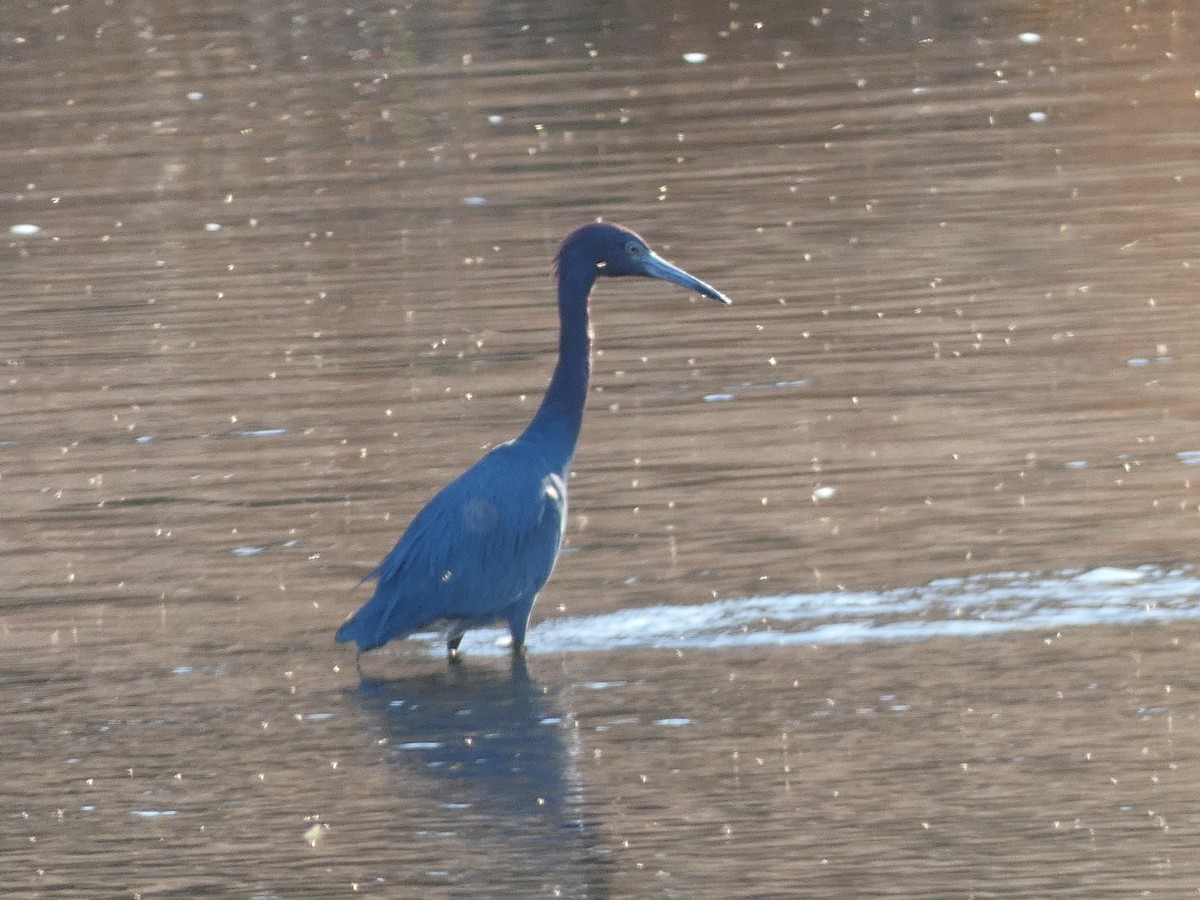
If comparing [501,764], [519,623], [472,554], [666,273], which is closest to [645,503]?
[666,273]

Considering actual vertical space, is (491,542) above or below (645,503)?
above

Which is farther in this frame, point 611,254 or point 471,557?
point 611,254

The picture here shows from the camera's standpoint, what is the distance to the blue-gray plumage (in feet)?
25.5

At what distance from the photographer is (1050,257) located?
43.3 ft

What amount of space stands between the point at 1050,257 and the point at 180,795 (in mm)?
7356

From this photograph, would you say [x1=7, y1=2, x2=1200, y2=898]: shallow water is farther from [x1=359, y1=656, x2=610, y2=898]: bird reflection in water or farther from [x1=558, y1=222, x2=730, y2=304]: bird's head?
[x1=558, y1=222, x2=730, y2=304]: bird's head

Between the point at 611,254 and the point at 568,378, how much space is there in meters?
0.47

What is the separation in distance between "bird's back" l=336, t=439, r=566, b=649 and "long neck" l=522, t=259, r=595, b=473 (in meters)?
0.18

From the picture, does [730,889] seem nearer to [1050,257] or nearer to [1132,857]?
[1132,857]

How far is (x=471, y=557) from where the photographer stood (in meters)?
7.84

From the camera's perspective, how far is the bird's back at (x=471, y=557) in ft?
25.4

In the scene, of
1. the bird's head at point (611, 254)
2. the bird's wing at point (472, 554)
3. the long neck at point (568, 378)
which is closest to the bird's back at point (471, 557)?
the bird's wing at point (472, 554)

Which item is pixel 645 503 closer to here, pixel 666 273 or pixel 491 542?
pixel 666 273

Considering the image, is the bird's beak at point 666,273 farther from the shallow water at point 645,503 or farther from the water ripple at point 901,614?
the water ripple at point 901,614
